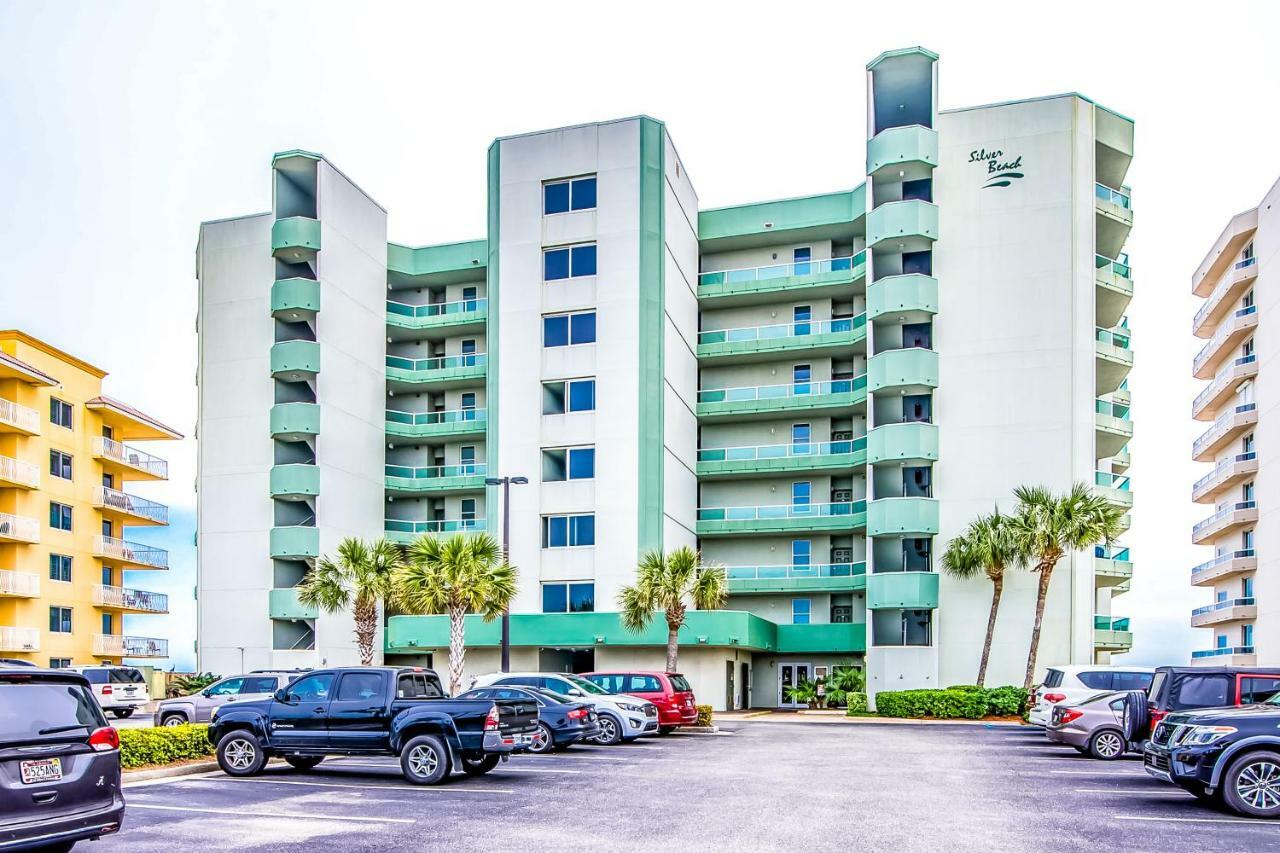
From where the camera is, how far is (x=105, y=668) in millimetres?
42375

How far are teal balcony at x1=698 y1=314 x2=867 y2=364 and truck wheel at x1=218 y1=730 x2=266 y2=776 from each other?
40926 mm

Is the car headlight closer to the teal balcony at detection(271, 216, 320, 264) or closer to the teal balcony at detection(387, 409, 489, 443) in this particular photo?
the teal balcony at detection(387, 409, 489, 443)

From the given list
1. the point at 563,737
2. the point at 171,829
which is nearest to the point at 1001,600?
the point at 563,737

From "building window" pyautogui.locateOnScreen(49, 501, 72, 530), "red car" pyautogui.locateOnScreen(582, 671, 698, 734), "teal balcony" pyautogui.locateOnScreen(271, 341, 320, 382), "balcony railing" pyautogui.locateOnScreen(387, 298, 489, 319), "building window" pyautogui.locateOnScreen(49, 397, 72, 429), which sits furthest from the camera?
"balcony railing" pyautogui.locateOnScreen(387, 298, 489, 319)

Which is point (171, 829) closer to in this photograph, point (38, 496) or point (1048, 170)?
point (38, 496)

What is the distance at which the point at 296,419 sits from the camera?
Result: 5709cm

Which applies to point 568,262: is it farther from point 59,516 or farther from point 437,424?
point 59,516

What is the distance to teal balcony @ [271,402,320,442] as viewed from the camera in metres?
57.1

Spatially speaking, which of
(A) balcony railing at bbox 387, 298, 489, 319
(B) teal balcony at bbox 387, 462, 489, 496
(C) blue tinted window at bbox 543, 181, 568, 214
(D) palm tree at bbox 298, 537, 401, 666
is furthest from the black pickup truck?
(A) balcony railing at bbox 387, 298, 489, 319

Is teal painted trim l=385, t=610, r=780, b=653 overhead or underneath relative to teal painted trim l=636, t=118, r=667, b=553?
underneath

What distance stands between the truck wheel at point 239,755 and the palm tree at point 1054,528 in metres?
35.0

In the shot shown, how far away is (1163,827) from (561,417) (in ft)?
135

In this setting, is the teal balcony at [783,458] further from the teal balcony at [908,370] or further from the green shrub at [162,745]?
the green shrub at [162,745]

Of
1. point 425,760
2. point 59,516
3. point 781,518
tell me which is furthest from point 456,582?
point 59,516
